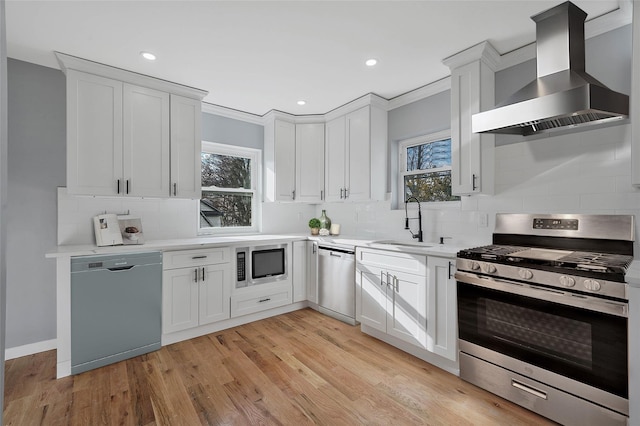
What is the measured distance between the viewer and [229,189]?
3.96 meters

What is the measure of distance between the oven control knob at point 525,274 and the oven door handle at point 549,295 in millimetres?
49

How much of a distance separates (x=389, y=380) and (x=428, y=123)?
248 centimetres

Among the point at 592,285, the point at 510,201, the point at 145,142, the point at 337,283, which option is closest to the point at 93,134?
the point at 145,142

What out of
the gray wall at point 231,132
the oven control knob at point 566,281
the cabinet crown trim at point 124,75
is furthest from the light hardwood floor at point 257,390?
the cabinet crown trim at point 124,75

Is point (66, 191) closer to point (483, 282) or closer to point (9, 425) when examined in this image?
point (9, 425)

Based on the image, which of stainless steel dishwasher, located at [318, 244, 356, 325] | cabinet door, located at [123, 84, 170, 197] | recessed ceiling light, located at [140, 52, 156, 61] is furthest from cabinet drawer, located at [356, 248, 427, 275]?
recessed ceiling light, located at [140, 52, 156, 61]

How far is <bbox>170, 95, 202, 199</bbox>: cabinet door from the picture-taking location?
3111 mm

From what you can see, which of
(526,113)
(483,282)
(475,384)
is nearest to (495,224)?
(483,282)

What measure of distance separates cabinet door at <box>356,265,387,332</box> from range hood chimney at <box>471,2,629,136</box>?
60.6 inches

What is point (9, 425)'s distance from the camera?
178 centimetres

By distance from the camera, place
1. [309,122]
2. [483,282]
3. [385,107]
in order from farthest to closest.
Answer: [309,122]
[385,107]
[483,282]

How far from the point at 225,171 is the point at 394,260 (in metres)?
2.47

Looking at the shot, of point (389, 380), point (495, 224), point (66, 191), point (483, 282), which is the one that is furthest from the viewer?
point (66, 191)

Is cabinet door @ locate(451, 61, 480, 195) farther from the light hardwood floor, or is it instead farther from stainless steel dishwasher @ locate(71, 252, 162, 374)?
stainless steel dishwasher @ locate(71, 252, 162, 374)
